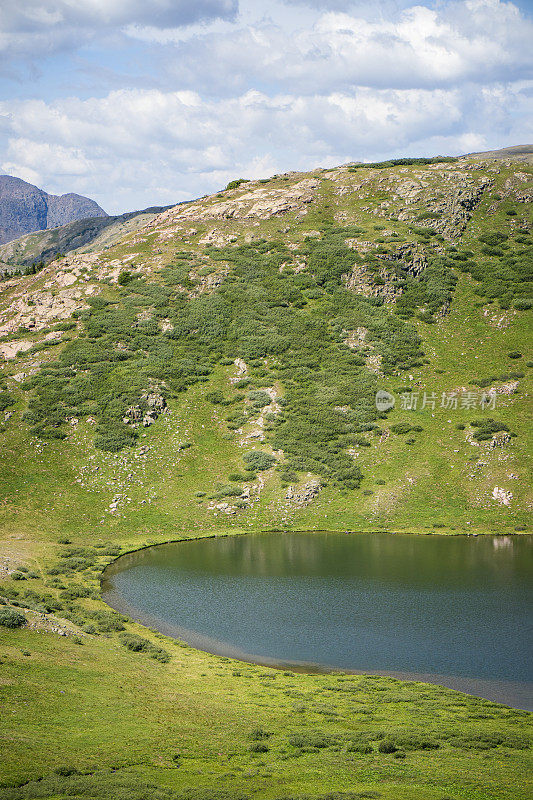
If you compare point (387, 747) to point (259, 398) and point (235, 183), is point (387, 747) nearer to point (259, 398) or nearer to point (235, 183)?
point (259, 398)

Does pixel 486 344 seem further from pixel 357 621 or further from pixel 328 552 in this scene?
pixel 357 621

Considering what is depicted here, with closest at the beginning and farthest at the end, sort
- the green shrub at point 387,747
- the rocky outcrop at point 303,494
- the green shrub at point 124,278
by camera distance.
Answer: the green shrub at point 387,747, the rocky outcrop at point 303,494, the green shrub at point 124,278

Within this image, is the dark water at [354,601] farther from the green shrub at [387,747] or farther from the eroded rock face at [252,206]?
the eroded rock face at [252,206]

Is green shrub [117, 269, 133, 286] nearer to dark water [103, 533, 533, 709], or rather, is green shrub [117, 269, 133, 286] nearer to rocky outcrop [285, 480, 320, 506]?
rocky outcrop [285, 480, 320, 506]

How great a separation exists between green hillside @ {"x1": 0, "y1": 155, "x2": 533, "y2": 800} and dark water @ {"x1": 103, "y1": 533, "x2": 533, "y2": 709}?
10.6 ft

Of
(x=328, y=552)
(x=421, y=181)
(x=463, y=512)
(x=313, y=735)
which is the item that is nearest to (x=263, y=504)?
(x=328, y=552)

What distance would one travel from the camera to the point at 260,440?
91688mm

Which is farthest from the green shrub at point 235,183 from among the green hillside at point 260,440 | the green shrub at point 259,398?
the green shrub at point 259,398

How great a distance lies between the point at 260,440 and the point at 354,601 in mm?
40670

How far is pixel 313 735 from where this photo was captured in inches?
1230

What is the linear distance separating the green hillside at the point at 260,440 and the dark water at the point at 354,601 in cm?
322

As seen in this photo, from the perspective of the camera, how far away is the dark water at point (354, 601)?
43.6 metres

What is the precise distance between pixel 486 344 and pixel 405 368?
15716 mm

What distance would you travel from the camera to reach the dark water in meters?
43.6
